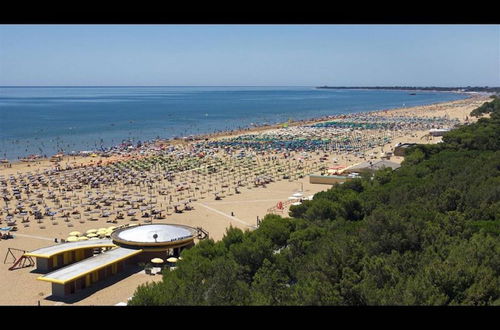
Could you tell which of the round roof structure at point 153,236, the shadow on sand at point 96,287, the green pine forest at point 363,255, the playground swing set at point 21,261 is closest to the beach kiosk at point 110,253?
the round roof structure at point 153,236

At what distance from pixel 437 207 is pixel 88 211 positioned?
20463 mm

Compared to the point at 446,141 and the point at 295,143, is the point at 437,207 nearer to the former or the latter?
the point at 446,141

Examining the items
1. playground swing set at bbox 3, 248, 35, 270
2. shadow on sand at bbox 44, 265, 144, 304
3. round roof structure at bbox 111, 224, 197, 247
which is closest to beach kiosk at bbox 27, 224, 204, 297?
round roof structure at bbox 111, 224, 197, 247

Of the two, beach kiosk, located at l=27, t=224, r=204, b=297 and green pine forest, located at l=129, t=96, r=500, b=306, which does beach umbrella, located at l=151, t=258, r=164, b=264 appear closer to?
beach kiosk, located at l=27, t=224, r=204, b=297

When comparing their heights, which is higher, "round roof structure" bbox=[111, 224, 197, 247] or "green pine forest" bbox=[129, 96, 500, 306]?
"green pine forest" bbox=[129, 96, 500, 306]

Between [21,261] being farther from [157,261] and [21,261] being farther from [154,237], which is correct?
[157,261]

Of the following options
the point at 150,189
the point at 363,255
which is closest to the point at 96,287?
the point at 363,255

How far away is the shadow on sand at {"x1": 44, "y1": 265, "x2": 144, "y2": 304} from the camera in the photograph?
1795 cm

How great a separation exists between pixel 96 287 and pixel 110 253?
2.36 m

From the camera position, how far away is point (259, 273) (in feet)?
46.6

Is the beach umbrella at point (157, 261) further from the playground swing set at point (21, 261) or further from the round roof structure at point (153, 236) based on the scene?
the playground swing set at point (21, 261)

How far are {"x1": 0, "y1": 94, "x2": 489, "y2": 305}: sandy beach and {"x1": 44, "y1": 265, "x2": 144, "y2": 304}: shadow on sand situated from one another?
0.08m

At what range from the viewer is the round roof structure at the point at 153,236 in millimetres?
22312
